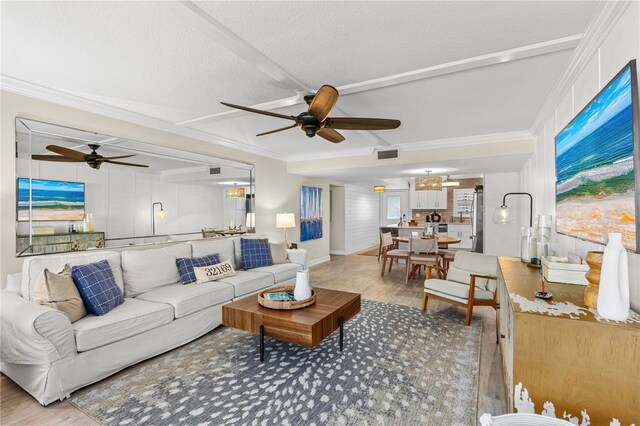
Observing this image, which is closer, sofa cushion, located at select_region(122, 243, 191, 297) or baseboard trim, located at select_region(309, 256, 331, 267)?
sofa cushion, located at select_region(122, 243, 191, 297)

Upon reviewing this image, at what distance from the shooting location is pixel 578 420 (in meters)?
1.26

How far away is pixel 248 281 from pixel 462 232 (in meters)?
8.59

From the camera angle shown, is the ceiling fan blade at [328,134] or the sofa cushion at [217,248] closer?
the ceiling fan blade at [328,134]

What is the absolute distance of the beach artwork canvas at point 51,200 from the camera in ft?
9.12

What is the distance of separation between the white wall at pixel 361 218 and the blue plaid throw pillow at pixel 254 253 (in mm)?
4703

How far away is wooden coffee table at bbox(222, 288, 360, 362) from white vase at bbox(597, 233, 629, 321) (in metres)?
1.73

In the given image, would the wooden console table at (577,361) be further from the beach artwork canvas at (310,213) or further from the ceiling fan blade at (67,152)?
the beach artwork canvas at (310,213)

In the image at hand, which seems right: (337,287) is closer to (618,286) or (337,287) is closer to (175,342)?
(175,342)

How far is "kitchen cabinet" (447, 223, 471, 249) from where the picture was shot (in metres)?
10.1

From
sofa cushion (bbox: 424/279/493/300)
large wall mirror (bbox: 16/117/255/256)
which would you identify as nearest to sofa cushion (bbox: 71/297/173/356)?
large wall mirror (bbox: 16/117/255/256)

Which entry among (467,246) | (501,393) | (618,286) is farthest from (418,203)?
(618,286)

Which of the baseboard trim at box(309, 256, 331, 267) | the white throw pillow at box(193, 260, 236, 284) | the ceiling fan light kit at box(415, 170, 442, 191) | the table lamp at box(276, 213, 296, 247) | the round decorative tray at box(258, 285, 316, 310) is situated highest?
the ceiling fan light kit at box(415, 170, 442, 191)

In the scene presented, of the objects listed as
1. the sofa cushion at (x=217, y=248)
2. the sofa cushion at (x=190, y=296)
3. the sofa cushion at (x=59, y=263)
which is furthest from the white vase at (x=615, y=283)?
the sofa cushion at (x=217, y=248)

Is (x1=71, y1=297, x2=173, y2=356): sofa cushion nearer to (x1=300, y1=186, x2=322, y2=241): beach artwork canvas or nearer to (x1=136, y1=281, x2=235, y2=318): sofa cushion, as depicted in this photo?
(x1=136, y1=281, x2=235, y2=318): sofa cushion
